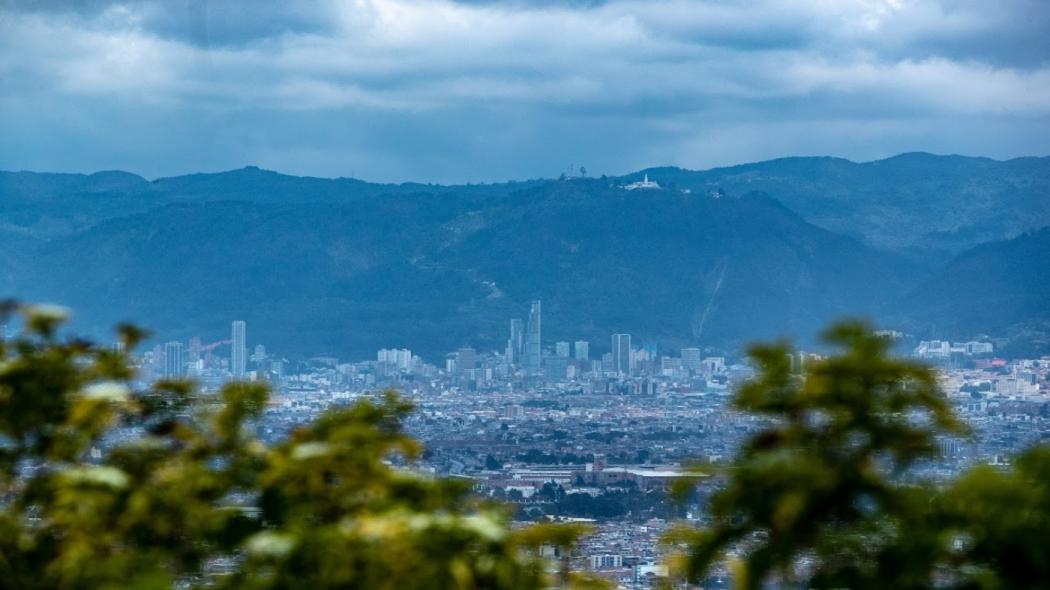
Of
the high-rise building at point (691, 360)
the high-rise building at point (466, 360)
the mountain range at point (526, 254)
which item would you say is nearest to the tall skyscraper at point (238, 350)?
the mountain range at point (526, 254)

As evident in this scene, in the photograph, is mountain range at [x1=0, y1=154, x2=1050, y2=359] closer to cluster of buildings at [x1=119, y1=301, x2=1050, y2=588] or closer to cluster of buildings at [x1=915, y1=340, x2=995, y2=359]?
cluster of buildings at [x1=119, y1=301, x2=1050, y2=588]

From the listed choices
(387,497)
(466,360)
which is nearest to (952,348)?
(466,360)

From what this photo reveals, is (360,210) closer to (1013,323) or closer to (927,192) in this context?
(927,192)

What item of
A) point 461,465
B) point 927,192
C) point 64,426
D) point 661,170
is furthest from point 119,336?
point 661,170

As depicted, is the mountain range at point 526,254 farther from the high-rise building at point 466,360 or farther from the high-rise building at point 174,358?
the high-rise building at point 174,358

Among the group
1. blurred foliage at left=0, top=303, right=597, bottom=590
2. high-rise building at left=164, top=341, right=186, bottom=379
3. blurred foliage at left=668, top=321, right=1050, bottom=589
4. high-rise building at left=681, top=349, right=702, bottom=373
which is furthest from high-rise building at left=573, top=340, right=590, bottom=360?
blurred foliage at left=668, top=321, right=1050, bottom=589
